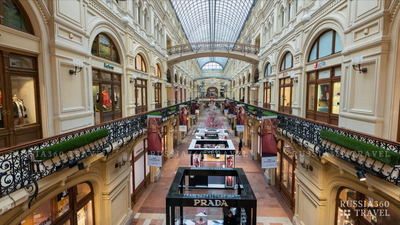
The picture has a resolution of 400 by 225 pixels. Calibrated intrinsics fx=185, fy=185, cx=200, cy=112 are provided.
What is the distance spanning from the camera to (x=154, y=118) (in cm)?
862

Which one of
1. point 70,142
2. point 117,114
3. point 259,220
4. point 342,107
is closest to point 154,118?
point 117,114

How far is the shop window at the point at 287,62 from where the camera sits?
1173 centimetres

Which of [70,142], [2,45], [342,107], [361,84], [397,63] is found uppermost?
[2,45]

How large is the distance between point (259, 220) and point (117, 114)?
29.2ft

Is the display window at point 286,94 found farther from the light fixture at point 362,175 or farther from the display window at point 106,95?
the display window at point 106,95

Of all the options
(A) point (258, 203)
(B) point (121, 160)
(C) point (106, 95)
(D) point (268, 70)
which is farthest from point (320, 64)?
(C) point (106, 95)

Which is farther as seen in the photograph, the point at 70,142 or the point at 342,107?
the point at 342,107

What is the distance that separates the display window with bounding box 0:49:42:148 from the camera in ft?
15.3

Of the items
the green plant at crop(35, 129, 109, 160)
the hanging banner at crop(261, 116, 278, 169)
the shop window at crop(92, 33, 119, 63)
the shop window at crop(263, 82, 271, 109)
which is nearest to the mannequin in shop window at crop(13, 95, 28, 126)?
the green plant at crop(35, 129, 109, 160)

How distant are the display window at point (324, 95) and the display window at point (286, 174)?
2.33 metres

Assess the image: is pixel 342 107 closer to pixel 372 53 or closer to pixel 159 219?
pixel 372 53

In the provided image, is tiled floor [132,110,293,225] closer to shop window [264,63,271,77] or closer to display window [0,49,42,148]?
display window [0,49,42,148]

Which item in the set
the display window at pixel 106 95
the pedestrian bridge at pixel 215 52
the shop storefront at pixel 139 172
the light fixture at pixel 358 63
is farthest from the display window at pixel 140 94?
the light fixture at pixel 358 63

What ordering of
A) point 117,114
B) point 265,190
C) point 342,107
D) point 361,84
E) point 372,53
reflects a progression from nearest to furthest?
point 372,53, point 361,84, point 342,107, point 117,114, point 265,190
